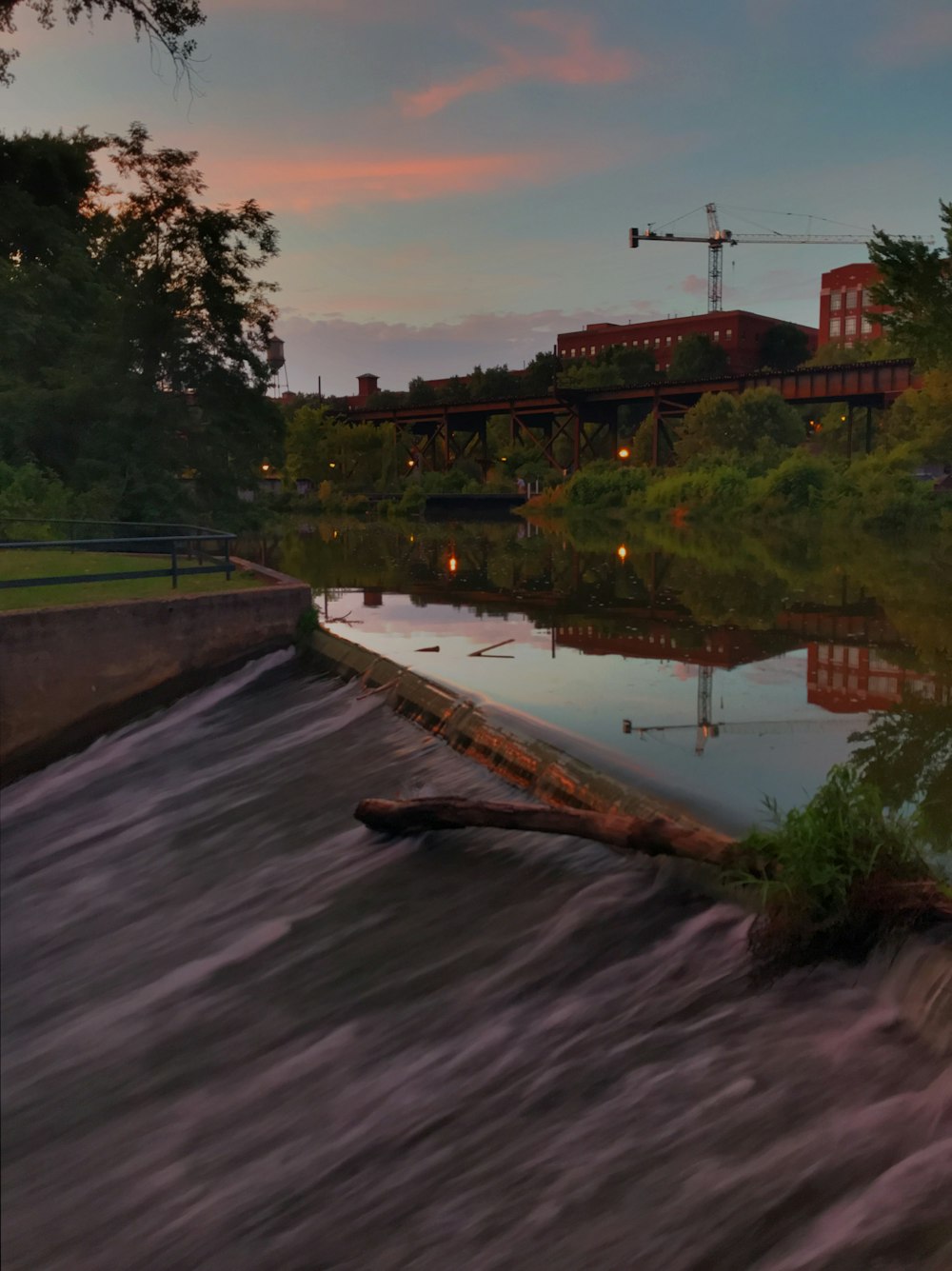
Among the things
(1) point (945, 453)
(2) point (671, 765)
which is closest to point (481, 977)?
(2) point (671, 765)

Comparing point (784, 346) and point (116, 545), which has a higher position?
point (784, 346)

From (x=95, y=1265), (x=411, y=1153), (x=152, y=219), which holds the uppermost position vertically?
(x=152, y=219)

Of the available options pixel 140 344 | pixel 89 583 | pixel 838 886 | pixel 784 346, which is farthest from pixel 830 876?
pixel 784 346

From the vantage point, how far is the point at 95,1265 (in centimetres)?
550

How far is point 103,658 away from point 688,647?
9654 mm

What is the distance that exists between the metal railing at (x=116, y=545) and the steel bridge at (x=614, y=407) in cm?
5348

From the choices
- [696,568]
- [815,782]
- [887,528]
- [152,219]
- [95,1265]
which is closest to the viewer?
[95,1265]

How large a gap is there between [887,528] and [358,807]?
46845 mm

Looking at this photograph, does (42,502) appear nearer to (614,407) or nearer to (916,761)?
(916,761)

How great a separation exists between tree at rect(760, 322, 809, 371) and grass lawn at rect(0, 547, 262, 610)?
14275 centimetres

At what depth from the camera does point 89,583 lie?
19.3m

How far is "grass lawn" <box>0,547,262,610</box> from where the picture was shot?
17203 mm

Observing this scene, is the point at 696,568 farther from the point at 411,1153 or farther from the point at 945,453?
the point at 945,453

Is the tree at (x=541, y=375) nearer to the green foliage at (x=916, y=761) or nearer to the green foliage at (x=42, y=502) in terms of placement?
the green foliage at (x=42, y=502)
